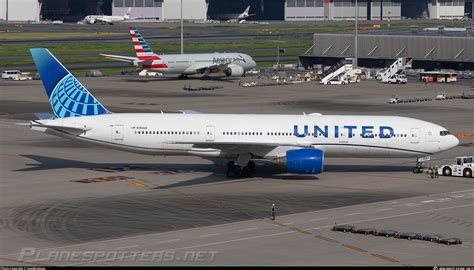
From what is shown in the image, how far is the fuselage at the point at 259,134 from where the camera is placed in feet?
220

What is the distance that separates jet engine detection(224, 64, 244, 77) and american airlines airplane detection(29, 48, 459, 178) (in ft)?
281

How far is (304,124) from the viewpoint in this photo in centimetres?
6750

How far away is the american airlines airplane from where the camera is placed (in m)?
67.1

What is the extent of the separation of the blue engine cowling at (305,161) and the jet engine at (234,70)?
8929cm

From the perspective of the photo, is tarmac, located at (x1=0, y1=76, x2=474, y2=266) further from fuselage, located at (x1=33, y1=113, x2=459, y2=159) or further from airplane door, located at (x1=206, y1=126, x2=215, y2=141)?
airplane door, located at (x1=206, y1=126, x2=215, y2=141)

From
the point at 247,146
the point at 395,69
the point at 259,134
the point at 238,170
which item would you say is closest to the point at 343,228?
the point at 247,146

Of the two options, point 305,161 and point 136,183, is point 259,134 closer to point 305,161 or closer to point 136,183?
point 305,161

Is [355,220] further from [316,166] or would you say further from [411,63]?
[411,63]

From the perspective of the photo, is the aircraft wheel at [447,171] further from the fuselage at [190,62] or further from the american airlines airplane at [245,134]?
the fuselage at [190,62]

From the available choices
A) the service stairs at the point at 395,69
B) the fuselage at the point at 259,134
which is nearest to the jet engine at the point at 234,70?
the service stairs at the point at 395,69

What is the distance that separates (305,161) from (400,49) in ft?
340

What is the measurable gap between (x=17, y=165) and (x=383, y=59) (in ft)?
340

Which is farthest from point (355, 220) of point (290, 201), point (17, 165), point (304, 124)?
point (17, 165)

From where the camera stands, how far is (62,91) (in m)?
68.9
